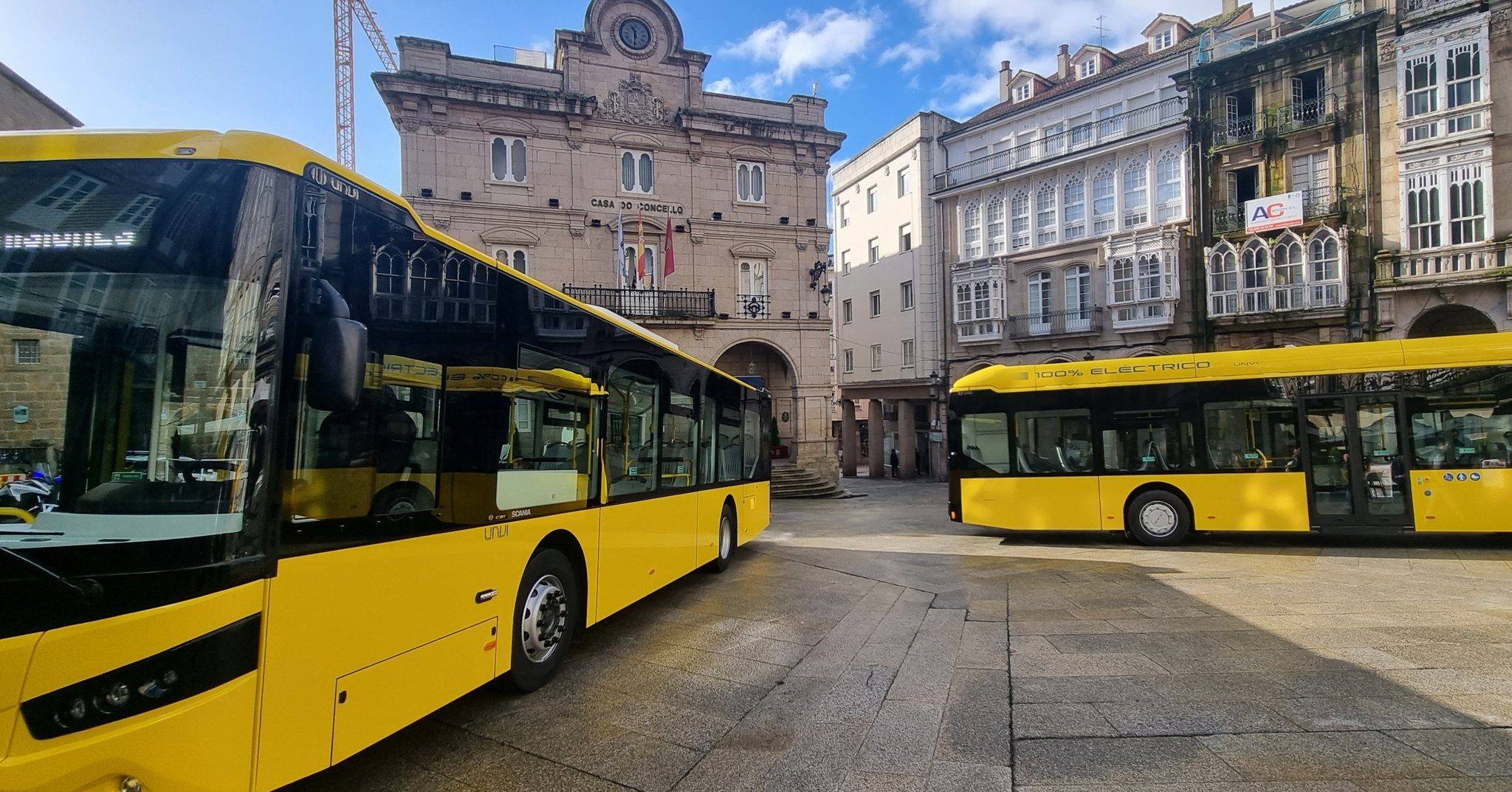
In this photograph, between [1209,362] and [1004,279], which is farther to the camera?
[1004,279]

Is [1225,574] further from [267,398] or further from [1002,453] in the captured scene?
[267,398]

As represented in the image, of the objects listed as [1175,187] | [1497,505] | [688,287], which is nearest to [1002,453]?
[1497,505]

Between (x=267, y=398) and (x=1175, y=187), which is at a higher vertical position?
(x=1175, y=187)

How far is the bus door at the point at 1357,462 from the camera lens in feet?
35.5

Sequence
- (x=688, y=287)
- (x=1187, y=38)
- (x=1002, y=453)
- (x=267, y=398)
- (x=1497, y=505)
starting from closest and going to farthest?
(x=267, y=398) < (x=1497, y=505) < (x=1002, y=453) < (x=688, y=287) < (x=1187, y=38)

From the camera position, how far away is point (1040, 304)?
30.3 meters

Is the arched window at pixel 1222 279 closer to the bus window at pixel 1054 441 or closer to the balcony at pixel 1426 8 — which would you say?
the balcony at pixel 1426 8

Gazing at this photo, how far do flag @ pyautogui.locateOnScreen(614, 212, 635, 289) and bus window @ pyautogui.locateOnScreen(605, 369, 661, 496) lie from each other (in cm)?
1696

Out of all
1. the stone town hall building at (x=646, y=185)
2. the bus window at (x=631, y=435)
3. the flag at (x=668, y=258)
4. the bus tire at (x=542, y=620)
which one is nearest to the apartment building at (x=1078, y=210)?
the stone town hall building at (x=646, y=185)

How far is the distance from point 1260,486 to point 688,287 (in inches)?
675

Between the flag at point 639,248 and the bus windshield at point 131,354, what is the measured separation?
20.7 m

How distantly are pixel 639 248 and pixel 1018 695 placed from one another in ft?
66.7

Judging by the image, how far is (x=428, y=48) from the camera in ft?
73.7

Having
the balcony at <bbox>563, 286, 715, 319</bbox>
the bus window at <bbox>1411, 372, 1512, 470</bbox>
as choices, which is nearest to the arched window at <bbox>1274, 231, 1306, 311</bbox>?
the bus window at <bbox>1411, 372, 1512, 470</bbox>
